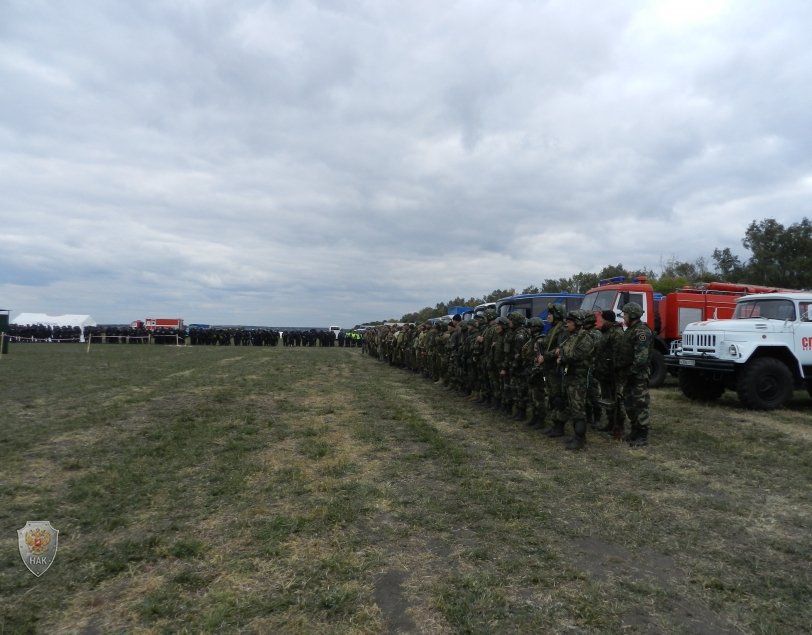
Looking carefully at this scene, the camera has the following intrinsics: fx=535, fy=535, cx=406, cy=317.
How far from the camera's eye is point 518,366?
8742 millimetres

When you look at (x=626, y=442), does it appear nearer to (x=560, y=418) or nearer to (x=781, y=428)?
(x=560, y=418)

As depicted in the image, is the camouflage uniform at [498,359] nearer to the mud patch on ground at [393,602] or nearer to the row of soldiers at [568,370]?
the row of soldiers at [568,370]

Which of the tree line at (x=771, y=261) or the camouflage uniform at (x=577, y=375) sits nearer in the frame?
the camouflage uniform at (x=577, y=375)

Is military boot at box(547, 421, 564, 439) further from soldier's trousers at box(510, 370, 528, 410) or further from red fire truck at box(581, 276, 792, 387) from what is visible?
red fire truck at box(581, 276, 792, 387)

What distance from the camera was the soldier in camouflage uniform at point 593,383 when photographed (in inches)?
294

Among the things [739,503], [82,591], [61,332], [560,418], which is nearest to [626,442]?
[560,418]

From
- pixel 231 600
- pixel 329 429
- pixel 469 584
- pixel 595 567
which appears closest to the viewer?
pixel 231 600

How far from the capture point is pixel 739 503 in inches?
192

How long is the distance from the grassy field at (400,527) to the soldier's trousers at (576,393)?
490 millimetres

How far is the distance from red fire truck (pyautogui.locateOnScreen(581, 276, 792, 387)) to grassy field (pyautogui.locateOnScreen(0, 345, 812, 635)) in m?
4.45

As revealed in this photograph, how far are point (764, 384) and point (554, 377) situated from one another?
193 inches

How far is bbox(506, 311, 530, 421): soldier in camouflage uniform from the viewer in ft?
28.4

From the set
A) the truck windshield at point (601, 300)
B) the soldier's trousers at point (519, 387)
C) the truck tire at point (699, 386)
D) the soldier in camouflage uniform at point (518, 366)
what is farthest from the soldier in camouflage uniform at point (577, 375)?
the truck windshield at point (601, 300)

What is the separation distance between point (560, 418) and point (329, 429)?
3.41 metres
